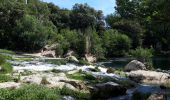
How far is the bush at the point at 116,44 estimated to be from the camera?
344ft

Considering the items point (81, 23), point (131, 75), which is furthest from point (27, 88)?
point (81, 23)

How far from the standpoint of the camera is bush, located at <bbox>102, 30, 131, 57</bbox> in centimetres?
10482

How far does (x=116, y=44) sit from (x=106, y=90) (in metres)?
74.2

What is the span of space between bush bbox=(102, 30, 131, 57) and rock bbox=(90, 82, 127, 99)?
69.2 m

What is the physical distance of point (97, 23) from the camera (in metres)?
127

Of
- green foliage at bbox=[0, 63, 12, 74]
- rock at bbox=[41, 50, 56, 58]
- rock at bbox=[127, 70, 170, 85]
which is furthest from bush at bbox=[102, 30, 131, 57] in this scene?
green foliage at bbox=[0, 63, 12, 74]

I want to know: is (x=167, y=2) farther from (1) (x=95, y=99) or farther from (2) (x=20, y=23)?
(2) (x=20, y=23)

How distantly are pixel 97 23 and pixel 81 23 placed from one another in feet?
27.4

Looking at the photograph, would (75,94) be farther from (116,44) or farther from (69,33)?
(116,44)

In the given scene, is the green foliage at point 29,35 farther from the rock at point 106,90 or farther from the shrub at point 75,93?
the shrub at point 75,93

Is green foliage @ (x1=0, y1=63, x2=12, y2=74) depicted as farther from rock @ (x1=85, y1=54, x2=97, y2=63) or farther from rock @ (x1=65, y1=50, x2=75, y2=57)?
rock @ (x1=85, y1=54, x2=97, y2=63)

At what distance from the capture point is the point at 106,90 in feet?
107

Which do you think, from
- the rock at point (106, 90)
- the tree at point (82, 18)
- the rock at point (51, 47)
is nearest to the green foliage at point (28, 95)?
the rock at point (106, 90)

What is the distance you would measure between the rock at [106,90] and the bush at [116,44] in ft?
227
